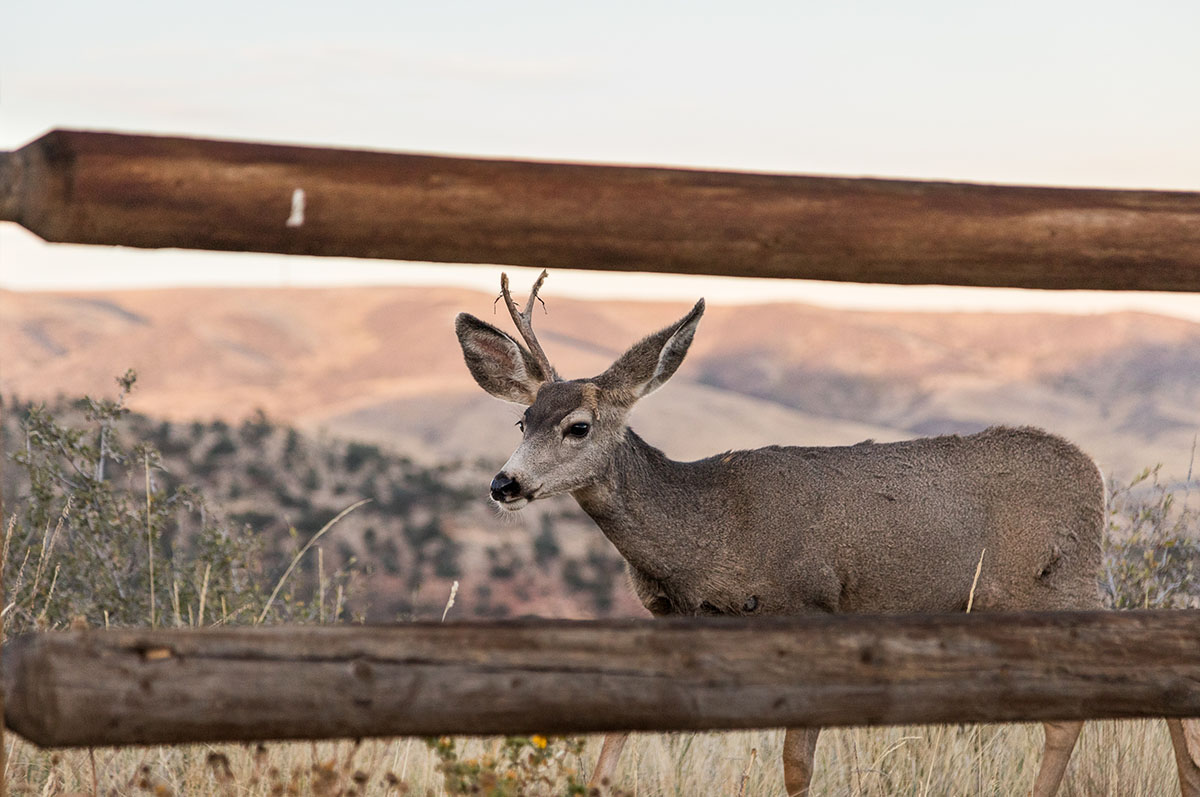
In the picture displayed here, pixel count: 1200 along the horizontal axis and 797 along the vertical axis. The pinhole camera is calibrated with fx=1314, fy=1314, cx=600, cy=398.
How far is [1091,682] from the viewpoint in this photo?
8.94 ft

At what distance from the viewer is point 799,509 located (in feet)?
19.0

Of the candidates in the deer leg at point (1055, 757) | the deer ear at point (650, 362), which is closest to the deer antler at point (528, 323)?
the deer ear at point (650, 362)

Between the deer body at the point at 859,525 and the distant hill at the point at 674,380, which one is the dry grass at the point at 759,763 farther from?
the distant hill at the point at 674,380

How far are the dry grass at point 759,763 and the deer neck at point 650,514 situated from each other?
792mm

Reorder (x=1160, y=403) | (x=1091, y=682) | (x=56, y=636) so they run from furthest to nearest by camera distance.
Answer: (x=1160, y=403), (x=1091, y=682), (x=56, y=636)

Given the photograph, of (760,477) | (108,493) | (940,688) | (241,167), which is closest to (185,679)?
(241,167)

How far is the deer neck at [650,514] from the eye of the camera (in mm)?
5684

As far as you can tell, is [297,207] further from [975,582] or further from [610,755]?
[975,582]

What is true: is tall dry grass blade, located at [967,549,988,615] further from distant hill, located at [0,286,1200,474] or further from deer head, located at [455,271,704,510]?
distant hill, located at [0,286,1200,474]

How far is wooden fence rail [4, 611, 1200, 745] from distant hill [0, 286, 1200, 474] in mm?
37303

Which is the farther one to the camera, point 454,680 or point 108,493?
point 108,493

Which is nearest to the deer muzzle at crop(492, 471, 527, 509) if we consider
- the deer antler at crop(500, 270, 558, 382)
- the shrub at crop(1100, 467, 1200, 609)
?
the deer antler at crop(500, 270, 558, 382)

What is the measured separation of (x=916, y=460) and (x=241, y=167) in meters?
4.17

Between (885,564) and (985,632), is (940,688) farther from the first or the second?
(885,564)
